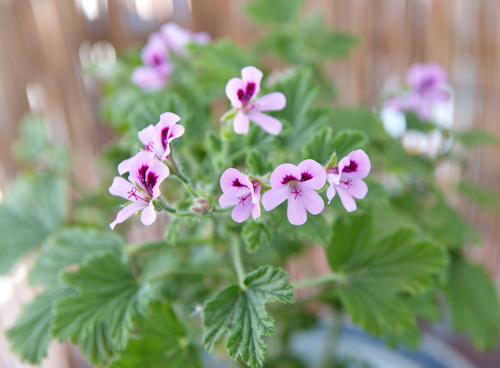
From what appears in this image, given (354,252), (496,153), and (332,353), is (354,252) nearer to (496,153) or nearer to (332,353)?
(332,353)

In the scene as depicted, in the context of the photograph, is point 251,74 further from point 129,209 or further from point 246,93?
point 129,209

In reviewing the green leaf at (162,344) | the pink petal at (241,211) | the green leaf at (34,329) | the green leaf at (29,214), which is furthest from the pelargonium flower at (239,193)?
the green leaf at (29,214)

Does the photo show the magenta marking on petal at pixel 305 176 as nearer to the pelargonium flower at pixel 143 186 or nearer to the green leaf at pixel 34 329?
the pelargonium flower at pixel 143 186

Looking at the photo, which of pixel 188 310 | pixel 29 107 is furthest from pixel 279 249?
pixel 29 107

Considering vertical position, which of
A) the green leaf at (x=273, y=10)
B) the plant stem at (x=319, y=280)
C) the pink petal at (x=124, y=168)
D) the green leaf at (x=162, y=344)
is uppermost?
the green leaf at (x=273, y=10)

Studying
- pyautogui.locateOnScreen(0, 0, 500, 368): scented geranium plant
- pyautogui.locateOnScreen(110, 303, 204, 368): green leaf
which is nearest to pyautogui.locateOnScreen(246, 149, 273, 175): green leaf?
pyautogui.locateOnScreen(0, 0, 500, 368): scented geranium plant

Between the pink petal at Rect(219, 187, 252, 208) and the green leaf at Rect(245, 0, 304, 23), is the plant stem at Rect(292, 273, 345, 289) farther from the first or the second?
the green leaf at Rect(245, 0, 304, 23)
